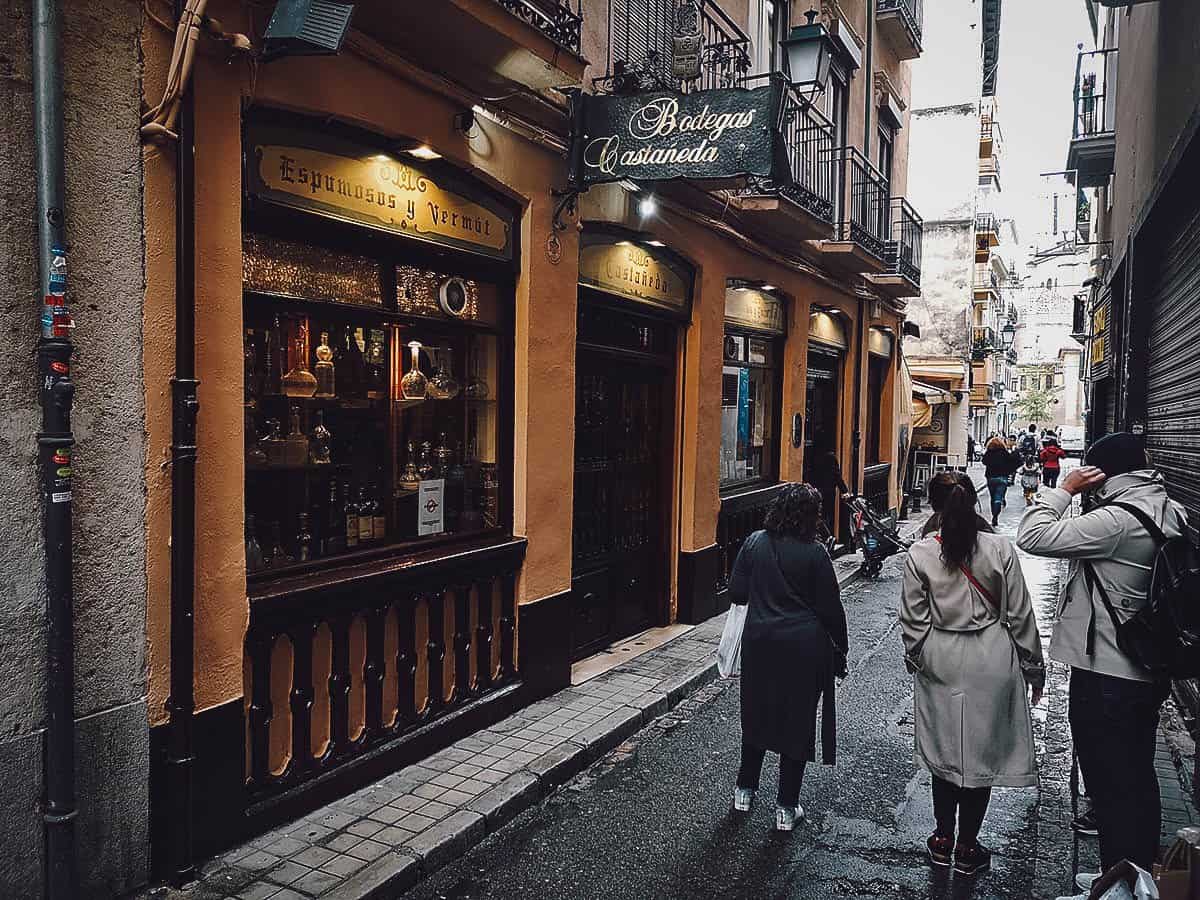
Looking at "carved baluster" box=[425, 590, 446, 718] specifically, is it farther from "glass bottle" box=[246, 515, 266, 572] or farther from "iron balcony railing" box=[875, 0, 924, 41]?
"iron balcony railing" box=[875, 0, 924, 41]

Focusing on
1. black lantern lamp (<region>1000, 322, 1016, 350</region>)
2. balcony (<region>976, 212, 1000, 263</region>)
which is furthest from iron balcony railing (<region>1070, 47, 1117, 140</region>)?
black lantern lamp (<region>1000, 322, 1016, 350</region>)

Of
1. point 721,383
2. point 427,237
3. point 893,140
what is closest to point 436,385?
point 427,237

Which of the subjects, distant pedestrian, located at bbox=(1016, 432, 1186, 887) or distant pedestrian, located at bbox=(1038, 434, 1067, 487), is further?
distant pedestrian, located at bbox=(1038, 434, 1067, 487)

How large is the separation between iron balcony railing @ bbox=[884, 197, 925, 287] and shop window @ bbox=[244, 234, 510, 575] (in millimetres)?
10451

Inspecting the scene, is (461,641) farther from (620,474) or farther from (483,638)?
(620,474)

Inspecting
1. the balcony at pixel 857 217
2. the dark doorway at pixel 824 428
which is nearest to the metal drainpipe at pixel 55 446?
the balcony at pixel 857 217

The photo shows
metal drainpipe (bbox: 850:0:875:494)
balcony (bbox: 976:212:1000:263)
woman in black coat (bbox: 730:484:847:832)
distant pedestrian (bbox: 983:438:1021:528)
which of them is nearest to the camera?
woman in black coat (bbox: 730:484:847:832)

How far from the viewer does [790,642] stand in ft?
16.3

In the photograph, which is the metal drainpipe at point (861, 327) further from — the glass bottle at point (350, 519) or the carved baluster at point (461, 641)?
the glass bottle at point (350, 519)

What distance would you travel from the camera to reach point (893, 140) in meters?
18.1

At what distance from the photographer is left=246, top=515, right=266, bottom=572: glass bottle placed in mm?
5055

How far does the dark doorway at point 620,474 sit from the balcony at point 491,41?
2214 millimetres

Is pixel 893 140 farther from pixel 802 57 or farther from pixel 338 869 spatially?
pixel 338 869

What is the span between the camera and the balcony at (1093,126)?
13.7 meters
